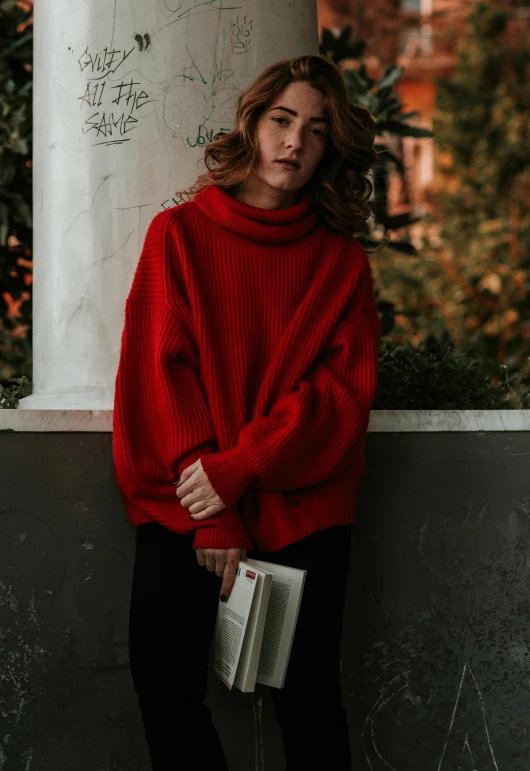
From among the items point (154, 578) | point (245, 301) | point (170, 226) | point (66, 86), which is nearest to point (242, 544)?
point (154, 578)

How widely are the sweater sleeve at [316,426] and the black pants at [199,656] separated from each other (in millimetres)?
197

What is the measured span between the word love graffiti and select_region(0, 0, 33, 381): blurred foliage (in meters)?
1.92

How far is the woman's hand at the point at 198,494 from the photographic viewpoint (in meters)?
2.50

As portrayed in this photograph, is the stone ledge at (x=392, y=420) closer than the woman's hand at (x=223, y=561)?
No

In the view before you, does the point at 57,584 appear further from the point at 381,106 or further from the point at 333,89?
the point at 381,106

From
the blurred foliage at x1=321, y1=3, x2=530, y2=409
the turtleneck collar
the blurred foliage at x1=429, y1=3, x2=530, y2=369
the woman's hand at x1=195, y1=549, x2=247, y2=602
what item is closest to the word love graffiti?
the turtleneck collar

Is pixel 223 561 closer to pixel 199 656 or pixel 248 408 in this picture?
pixel 199 656

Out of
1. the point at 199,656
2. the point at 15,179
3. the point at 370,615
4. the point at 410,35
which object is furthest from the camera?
the point at 410,35

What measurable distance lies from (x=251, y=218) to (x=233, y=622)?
105cm

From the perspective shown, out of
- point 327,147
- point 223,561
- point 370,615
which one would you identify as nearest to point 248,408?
point 223,561

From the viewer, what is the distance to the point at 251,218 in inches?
106

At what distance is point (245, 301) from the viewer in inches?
105

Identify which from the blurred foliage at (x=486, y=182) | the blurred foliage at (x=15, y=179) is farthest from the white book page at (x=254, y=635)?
the blurred foliage at (x=486, y=182)

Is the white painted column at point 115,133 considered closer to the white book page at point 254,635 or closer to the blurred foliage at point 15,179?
the white book page at point 254,635
